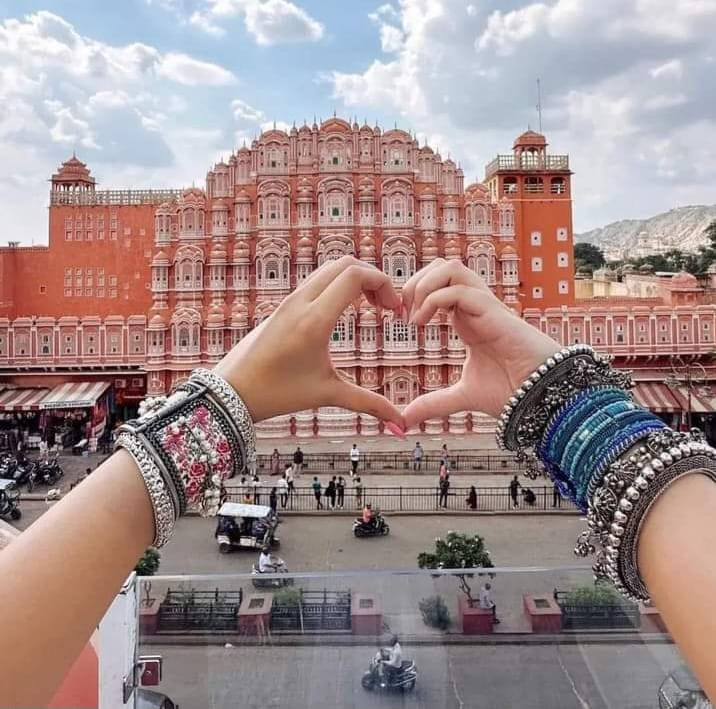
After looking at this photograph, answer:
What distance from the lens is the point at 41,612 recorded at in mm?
1382

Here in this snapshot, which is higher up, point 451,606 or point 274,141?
point 274,141

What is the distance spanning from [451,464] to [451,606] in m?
18.1

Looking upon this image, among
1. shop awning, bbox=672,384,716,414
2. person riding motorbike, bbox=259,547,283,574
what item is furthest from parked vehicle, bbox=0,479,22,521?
shop awning, bbox=672,384,716,414

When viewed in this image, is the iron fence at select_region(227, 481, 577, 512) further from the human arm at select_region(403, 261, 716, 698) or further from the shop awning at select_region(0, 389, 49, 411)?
the human arm at select_region(403, 261, 716, 698)

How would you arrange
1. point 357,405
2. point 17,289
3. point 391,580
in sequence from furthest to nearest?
point 17,289 → point 391,580 → point 357,405

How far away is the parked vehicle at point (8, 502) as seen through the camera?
15972mm

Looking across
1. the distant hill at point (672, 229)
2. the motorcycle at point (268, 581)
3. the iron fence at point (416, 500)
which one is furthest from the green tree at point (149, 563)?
the distant hill at point (672, 229)

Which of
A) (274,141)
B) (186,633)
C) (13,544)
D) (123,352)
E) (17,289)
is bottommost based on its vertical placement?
(186,633)

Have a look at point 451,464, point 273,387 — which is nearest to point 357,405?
point 273,387

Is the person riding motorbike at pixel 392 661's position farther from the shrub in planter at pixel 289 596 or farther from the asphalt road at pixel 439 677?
the shrub in planter at pixel 289 596

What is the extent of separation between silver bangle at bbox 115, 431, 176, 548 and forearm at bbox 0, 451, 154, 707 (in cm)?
4

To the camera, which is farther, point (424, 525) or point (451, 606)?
point (424, 525)

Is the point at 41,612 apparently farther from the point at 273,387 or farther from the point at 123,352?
the point at 123,352

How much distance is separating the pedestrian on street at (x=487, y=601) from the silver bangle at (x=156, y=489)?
2004mm
